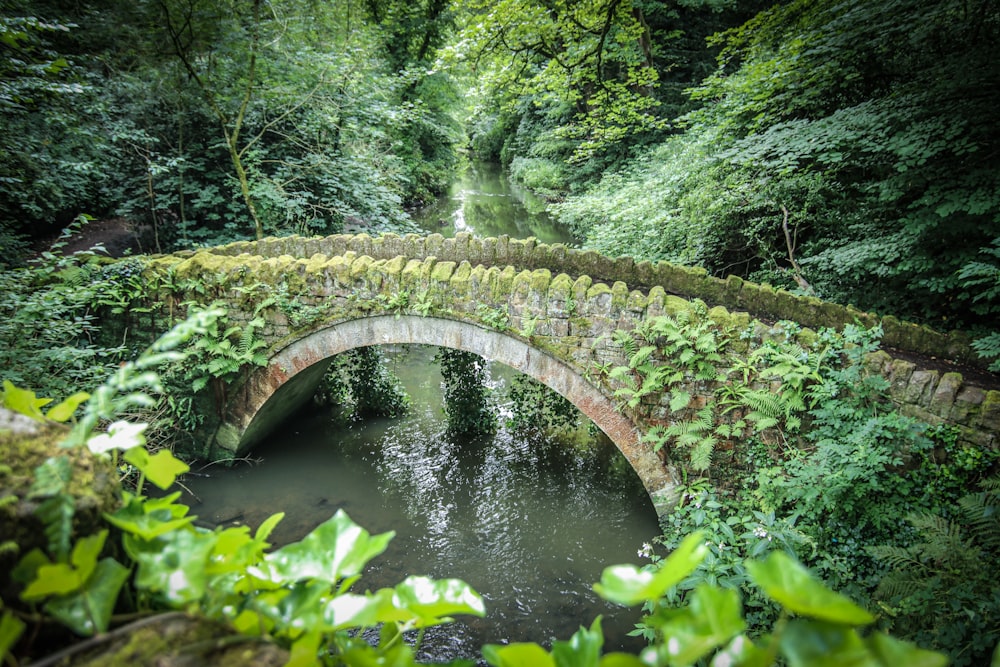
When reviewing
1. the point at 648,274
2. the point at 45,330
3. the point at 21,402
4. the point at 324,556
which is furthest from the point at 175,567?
the point at 648,274

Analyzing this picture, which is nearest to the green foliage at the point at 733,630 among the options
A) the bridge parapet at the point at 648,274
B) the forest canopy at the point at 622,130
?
the bridge parapet at the point at 648,274

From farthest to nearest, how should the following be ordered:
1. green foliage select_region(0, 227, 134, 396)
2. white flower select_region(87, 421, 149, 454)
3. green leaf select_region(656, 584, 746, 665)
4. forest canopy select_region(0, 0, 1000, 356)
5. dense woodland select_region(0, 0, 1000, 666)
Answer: forest canopy select_region(0, 0, 1000, 356), green foliage select_region(0, 227, 134, 396), dense woodland select_region(0, 0, 1000, 666), white flower select_region(87, 421, 149, 454), green leaf select_region(656, 584, 746, 665)

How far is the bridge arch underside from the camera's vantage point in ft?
17.7

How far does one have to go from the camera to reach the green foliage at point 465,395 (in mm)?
7992

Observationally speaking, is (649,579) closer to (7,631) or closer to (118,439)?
(7,631)

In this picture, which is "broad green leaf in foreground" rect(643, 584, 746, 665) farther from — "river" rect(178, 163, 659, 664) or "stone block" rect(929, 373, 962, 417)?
"river" rect(178, 163, 659, 664)

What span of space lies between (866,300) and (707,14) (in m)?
13.3

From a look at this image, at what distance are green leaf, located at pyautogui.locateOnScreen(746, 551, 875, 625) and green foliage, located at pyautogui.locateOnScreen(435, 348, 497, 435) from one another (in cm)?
722

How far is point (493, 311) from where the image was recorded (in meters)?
5.49

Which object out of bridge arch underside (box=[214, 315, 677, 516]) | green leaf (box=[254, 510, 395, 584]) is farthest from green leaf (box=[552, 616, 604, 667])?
bridge arch underside (box=[214, 315, 677, 516])

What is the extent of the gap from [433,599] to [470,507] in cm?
622

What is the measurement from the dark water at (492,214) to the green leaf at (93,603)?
13.9 meters

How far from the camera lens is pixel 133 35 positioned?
8.22 metres

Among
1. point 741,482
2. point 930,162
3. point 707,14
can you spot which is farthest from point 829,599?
point 707,14
